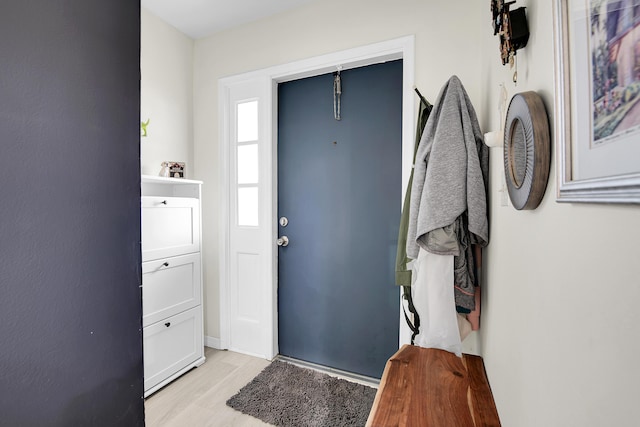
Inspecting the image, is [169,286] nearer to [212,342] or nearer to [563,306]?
[212,342]

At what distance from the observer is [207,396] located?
1.84 metres

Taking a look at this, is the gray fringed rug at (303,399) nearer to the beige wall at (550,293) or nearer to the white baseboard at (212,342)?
the white baseboard at (212,342)

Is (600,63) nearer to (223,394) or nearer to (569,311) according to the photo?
(569,311)

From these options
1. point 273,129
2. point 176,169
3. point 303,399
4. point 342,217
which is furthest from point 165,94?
point 303,399

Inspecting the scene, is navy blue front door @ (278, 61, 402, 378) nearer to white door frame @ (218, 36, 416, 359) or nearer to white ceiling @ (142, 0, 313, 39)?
white door frame @ (218, 36, 416, 359)

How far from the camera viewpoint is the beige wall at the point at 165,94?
Answer: 84.1 inches

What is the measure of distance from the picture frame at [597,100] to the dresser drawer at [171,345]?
210 cm

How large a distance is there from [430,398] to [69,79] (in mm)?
1328

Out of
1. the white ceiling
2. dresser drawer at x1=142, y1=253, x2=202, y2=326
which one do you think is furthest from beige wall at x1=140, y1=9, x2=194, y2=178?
dresser drawer at x1=142, y1=253, x2=202, y2=326

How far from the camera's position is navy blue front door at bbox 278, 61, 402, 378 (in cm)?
193

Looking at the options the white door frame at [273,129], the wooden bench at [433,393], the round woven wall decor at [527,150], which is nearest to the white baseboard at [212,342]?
the white door frame at [273,129]

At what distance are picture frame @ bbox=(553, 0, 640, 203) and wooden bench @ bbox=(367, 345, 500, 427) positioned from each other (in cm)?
73

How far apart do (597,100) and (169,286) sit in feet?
7.20

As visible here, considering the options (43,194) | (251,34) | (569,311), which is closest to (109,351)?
(43,194)
